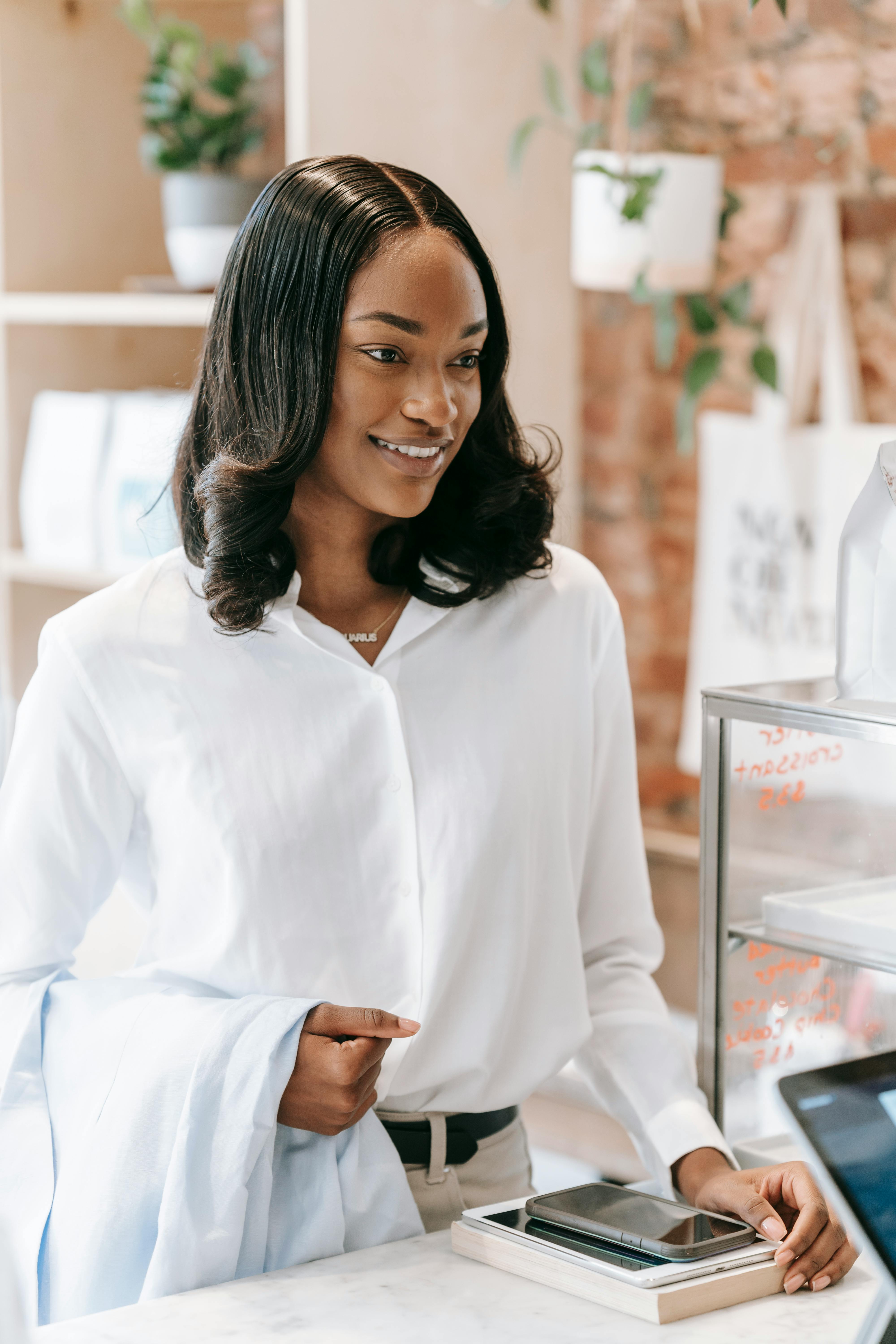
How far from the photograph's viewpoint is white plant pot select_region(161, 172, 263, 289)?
99.6 inches

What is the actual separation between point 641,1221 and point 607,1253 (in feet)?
0.17

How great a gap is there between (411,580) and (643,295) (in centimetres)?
99

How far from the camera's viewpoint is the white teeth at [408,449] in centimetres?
131

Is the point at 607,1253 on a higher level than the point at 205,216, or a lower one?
lower

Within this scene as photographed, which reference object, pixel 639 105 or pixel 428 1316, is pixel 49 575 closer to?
pixel 639 105

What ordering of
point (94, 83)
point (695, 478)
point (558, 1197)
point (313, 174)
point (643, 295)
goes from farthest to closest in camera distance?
point (94, 83), point (695, 478), point (643, 295), point (313, 174), point (558, 1197)

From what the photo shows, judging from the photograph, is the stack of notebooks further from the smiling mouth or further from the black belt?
the smiling mouth

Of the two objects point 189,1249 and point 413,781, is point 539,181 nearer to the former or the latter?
point 413,781

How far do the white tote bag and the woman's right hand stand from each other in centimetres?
115

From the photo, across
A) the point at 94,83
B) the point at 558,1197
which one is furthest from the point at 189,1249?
the point at 94,83

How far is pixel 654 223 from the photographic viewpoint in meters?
2.23

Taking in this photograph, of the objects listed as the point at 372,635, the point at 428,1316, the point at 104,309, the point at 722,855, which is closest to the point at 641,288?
the point at 104,309

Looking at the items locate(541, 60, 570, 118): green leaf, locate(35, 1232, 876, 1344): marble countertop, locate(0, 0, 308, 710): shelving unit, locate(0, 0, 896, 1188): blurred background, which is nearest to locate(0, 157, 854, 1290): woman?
locate(35, 1232, 876, 1344): marble countertop

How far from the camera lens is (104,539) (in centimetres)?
272
